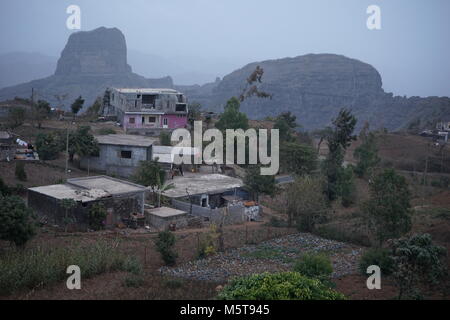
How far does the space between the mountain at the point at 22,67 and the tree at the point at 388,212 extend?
372ft

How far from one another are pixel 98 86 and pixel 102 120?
6761 centimetres

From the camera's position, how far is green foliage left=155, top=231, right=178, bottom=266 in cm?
1428

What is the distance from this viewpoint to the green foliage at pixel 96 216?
17.4 meters

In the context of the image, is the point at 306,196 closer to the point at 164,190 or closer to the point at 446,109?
the point at 164,190

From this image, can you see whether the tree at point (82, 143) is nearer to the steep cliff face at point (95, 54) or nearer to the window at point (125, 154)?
the window at point (125, 154)

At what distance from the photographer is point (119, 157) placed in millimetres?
25875

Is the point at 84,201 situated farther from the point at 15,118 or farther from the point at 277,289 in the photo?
the point at 15,118

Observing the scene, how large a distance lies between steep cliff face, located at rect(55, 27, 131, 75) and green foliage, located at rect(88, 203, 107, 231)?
3812 inches

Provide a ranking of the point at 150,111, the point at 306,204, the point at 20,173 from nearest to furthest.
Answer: the point at 306,204 → the point at 20,173 → the point at 150,111

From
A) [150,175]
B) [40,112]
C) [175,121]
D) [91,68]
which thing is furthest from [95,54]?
[150,175]

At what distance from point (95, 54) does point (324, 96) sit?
53659 millimetres

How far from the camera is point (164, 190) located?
70.5 ft

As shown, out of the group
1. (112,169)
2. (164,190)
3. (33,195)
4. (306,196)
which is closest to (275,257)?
(306,196)

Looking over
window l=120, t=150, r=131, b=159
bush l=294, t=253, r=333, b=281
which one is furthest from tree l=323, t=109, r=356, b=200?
bush l=294, t=253, r=333, b=281
